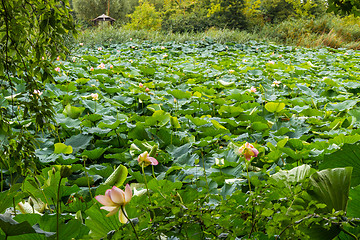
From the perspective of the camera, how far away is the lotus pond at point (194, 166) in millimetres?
729

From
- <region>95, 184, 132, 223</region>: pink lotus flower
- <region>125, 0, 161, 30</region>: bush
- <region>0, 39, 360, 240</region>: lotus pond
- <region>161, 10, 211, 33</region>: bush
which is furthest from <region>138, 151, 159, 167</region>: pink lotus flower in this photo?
<region>125, 0, 161, 30</region>: bush

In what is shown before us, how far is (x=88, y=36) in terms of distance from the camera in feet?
26.5

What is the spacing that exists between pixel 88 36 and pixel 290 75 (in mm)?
5669

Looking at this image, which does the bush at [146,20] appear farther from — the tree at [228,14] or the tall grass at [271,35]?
the tall grass at [271,35]

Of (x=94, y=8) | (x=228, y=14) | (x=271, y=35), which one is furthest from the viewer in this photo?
(x=94, y=8)

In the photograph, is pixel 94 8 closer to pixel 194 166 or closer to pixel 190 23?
pixel 190 23

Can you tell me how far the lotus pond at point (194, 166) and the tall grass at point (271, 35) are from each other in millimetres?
Result: 3478

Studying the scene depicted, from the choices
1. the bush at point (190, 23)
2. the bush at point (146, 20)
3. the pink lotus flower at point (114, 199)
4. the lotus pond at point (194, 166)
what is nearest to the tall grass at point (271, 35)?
the bush at point (190, 23)

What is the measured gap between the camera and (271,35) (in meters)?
9.98

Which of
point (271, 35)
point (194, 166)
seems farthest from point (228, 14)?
point (194, 166)

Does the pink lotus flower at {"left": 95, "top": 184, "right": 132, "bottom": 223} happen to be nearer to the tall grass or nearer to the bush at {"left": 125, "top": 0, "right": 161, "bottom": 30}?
the tall grass

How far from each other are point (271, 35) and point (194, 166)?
9.51m

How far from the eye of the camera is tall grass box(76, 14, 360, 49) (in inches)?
317

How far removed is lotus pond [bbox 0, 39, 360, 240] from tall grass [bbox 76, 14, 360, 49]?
3.48 metres
